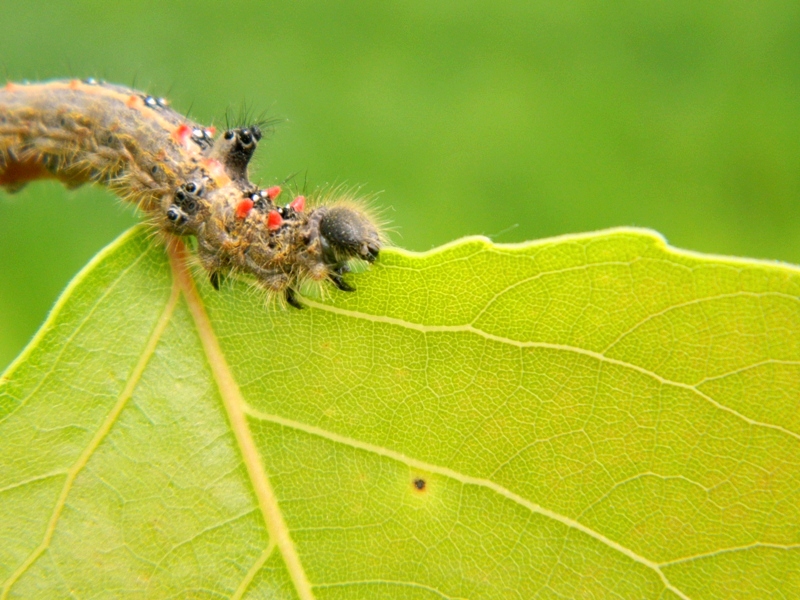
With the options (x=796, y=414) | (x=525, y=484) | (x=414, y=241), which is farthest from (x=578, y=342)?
(x=414, y=241)

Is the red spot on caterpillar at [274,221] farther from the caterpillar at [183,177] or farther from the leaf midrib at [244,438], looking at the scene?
the leaf midrib at [244,438]

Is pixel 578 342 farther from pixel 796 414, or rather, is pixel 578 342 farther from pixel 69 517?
pixel 69 517

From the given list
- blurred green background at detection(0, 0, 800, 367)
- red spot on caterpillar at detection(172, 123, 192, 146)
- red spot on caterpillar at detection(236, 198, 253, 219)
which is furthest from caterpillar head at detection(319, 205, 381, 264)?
blurred green background at detection(0, 0, 800, 367)

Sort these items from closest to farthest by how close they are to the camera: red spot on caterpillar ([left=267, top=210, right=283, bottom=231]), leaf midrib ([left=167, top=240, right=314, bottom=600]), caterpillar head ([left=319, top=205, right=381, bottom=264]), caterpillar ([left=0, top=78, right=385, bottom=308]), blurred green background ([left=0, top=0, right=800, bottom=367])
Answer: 1. leaf midrib ([left=167, top=240, right=314, bottom=600])
2. caterpillar head ([left=319, top=205, right=381, bottom=264])
3. caterpillar ([left=0, top=78, right=385, bottom=308])
4. red spot on caterpillar ([left=267, top=210, right=283, bottom=231])
5. blurred green background ([left=0, top=0, right=800, bottom=367])

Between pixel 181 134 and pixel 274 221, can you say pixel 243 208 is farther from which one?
pixel 181 134

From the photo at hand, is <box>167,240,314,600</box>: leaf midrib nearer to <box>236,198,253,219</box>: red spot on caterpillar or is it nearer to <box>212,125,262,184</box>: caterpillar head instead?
<box>236,198,253,219</box>: red spot on caterpillar

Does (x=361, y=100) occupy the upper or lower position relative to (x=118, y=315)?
upper

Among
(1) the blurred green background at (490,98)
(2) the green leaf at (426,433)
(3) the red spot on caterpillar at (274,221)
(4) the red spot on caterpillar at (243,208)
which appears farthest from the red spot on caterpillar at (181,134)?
(1) the blurred green background at (490,98)

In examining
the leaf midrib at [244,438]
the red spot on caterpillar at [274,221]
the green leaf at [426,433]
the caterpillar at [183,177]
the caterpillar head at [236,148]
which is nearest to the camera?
the green leaf at [426,433]
